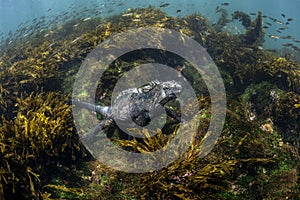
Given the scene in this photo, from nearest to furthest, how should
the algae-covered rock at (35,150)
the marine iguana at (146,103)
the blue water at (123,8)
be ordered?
the algae-covered rock at (35,150), the marine iguana at (146,103), the blue water at (123,8)

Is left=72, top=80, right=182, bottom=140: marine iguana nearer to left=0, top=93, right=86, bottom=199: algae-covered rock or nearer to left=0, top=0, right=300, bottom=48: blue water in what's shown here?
left=0, top=93, right=86, bottom=199: algae-covered rock

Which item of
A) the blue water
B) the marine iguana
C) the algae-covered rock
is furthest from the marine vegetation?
the blue water

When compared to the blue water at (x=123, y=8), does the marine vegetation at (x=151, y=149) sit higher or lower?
higher

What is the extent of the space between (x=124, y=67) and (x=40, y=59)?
3469 mm

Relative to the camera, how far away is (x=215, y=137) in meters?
4.63

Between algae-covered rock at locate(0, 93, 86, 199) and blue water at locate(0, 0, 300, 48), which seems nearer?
algae-covered rock at locate(0, 93, 86, 199)

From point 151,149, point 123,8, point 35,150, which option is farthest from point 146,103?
point 123,8

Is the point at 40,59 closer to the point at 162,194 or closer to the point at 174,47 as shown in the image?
the point at 174,47

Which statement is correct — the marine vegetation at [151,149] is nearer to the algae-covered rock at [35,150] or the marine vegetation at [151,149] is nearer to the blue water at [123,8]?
the algae-covered rock at [35,150]

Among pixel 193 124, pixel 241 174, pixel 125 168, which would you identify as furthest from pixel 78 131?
pixel 241 174

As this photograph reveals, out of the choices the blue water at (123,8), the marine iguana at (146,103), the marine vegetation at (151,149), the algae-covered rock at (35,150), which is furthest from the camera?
the blue water at (123,8)

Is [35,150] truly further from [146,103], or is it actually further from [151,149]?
[146,103]

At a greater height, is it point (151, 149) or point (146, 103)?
point (146, 103)

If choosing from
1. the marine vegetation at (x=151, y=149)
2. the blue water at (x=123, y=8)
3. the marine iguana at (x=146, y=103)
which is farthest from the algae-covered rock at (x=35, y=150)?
the blue water at (x=123, y=8)
